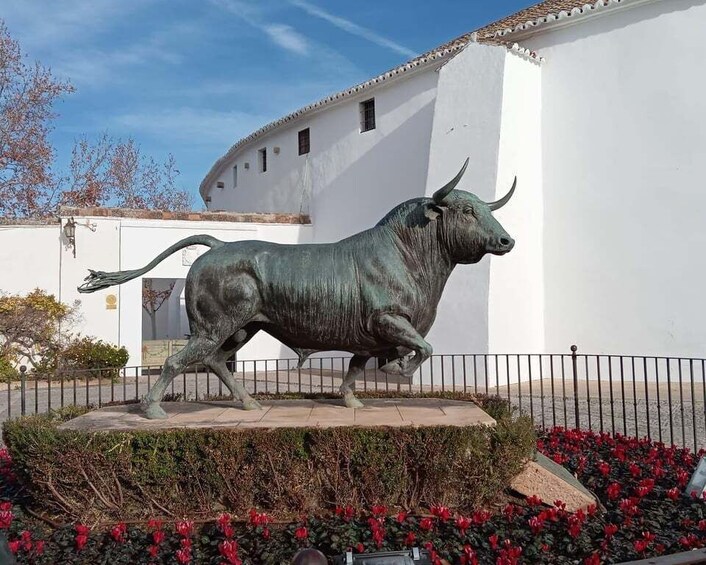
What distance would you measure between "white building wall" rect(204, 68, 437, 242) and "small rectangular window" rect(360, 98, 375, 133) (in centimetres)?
14

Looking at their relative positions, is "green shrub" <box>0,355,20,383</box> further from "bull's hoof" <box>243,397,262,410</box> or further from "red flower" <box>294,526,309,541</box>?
"red flower" <box>294,526,309,541</box>

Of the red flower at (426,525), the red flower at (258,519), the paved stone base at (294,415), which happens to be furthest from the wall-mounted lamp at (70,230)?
the red flower at (426,525)

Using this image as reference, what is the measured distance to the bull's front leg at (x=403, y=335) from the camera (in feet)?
13.1

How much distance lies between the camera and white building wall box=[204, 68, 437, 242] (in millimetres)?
14234

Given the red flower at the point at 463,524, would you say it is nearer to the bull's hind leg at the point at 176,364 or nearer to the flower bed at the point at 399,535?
the flower bed at the point at 399,535

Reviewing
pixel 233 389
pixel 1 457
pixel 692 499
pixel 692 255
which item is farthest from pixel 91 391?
pixel 692 255

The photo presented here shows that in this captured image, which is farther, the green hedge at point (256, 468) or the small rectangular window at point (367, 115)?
the small rectangular window at point (367, 115)

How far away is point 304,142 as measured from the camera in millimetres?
17859

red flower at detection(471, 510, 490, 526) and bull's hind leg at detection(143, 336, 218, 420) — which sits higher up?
bull's hind leg at detection(143, 336, 218, 420)

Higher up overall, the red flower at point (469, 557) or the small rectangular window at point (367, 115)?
the small rectangular window at point (367, 115)

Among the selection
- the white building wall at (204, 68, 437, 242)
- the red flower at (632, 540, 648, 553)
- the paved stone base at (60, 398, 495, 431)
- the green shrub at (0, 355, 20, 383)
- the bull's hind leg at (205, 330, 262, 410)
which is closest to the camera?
the red flower at (632, 540, 648, 553)

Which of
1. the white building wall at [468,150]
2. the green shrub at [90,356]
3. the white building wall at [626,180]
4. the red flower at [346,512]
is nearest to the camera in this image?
the red flower at [346,512]

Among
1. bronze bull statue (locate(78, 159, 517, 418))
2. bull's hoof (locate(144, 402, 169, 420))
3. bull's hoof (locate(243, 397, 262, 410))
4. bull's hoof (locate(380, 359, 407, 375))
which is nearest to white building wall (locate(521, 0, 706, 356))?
bronze bull statue (locate(78, 159, 517, 418))

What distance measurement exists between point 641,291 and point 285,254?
29.0 feet
